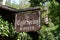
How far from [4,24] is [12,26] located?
58 centimetres

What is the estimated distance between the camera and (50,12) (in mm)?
11250

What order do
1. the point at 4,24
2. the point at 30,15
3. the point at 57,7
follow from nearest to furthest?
the point at 30,15
the point at 4,24
the point at 57,7

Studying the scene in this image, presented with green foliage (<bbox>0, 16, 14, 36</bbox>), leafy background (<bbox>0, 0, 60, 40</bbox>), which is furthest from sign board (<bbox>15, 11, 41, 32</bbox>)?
leafy background (<bbox>0, 0, 60, 40</bbox>)

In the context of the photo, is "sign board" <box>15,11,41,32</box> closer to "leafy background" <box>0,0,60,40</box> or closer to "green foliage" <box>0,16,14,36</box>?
"green foliage" <box>0,16,14,36</box>

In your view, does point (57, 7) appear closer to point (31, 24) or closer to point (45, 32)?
point (45, 32)

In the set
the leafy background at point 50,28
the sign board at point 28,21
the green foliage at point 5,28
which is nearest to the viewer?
the sign board at point 28,21

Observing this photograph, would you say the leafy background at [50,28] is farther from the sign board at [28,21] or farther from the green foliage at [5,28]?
the sign board at [28,21]

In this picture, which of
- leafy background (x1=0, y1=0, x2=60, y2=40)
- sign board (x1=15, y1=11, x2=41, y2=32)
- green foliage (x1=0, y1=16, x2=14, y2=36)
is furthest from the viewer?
leafy background (x1=0, y1=0, x2=60, y2=40)

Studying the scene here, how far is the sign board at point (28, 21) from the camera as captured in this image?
7.46m

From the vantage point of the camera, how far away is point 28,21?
25.6ft

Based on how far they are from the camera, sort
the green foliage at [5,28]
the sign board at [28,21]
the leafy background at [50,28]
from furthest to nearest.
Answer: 1. the leafy background at [50,28]
2. the green foliage at [5,28]
3. the sign board at [28,21]

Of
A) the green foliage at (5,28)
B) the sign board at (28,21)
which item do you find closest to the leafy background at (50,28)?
the green foliage at (5,28)

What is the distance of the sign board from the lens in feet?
24.5

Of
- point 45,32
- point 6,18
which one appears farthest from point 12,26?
point 45,32
